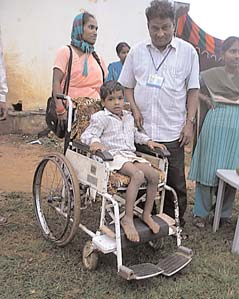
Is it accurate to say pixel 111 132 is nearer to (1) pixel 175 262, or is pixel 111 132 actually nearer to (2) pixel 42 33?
(1) pixel 175 262

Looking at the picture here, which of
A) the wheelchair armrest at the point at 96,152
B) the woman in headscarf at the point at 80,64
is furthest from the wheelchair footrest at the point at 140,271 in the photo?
the woman in headscarf at the point at 80,64

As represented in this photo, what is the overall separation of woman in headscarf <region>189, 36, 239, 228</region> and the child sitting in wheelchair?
733 millimetres

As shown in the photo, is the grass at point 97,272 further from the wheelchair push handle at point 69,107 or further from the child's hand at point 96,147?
the wheelchair push handle at point 69,107

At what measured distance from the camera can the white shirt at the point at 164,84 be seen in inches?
129

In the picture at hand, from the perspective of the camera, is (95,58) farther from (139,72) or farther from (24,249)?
(24,249)

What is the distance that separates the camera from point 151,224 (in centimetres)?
299

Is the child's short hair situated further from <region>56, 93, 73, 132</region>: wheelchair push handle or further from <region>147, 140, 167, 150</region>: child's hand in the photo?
<region>147, 140, 167, 150</region>: child's hand

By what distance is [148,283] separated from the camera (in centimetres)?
289

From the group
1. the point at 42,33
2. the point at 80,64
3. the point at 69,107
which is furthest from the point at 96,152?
the point at 42,33

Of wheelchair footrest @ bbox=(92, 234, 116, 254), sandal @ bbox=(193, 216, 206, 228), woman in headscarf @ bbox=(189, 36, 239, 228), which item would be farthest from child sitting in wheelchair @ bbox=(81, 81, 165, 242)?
sandal @ bbox=(193, 216, 206, 228)

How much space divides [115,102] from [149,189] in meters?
0.67

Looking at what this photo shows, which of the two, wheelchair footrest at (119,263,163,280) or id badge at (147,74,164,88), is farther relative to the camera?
id badge at (147,74,164,88)

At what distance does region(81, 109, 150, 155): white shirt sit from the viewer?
126 inches

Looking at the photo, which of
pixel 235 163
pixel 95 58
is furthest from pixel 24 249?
pixel 235 163
